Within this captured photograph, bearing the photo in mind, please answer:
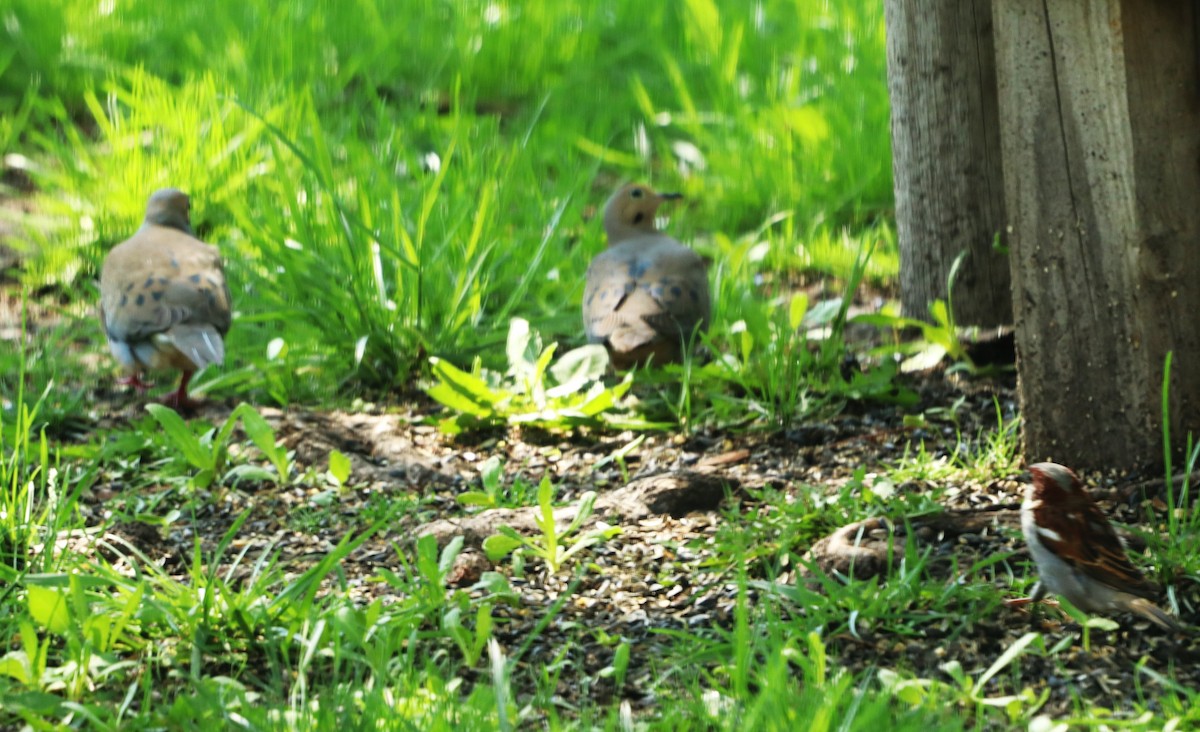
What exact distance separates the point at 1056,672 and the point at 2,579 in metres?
2.46

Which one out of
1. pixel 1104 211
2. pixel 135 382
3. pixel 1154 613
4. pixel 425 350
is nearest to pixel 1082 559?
pixel 1154 613

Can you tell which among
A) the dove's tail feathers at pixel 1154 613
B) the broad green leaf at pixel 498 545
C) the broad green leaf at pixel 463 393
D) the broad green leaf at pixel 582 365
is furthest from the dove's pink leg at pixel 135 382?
the dove's tail feathers at pixel 1154 613

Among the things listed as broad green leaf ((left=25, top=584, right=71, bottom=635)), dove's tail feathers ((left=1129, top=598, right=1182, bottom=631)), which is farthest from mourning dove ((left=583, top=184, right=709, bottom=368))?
broad green leaf ((left=25, top=584, right=71, bottom=635))

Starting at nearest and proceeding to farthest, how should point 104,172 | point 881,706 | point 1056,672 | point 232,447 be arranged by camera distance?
point 881,706, point 1056,672, point 232,447, point 104,172

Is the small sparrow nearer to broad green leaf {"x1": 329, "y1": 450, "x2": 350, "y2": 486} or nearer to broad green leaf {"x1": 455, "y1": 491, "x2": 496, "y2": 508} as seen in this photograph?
broad green leaf {"x1": 455, "y1": 491, "x2": 496, "y2": 508}

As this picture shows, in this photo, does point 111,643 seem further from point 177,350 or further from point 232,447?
point 177,350

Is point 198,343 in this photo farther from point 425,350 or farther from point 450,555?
point 450,555

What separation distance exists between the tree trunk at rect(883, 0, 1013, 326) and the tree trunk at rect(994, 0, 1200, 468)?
3.46ft

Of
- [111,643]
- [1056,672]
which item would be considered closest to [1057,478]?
[1056,672]

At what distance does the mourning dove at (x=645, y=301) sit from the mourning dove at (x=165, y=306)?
4.43ft

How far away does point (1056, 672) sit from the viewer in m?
3.21

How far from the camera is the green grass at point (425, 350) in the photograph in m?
3.18

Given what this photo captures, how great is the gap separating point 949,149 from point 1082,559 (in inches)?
89.4

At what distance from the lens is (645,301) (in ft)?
18.0
